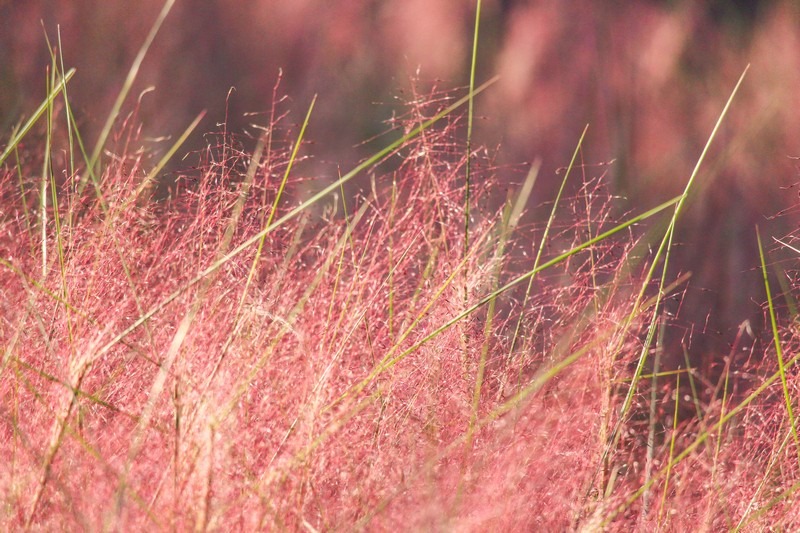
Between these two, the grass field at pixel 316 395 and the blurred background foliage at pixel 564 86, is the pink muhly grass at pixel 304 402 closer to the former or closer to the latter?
the grass field at pixel 316 395

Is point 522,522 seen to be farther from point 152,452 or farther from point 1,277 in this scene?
point 1,277

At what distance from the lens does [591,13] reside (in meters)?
2.32

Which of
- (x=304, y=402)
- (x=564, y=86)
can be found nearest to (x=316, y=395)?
(x=304, y=402)

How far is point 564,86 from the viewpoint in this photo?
2.31 meters

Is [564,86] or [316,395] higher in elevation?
[564,86]

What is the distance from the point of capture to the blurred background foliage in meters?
2.24

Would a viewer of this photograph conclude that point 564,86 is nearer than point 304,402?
No

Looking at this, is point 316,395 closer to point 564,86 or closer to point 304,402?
point 304,402

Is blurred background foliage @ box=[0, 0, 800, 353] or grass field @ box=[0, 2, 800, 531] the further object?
blurred background foliage @ box=[0, 0, 800, 353]

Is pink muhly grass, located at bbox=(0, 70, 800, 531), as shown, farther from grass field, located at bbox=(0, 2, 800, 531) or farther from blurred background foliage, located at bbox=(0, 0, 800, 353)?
blurred background foliage, located at bbox=(0, 0, 800, 353)

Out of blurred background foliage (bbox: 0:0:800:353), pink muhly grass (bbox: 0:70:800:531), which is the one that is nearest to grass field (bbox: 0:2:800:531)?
pink muhly grass (bbox: 0:70:800:531)

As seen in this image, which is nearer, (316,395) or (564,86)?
(316,395)

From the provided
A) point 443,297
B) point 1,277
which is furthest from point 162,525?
point 1,277

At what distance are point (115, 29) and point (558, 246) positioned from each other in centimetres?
131
